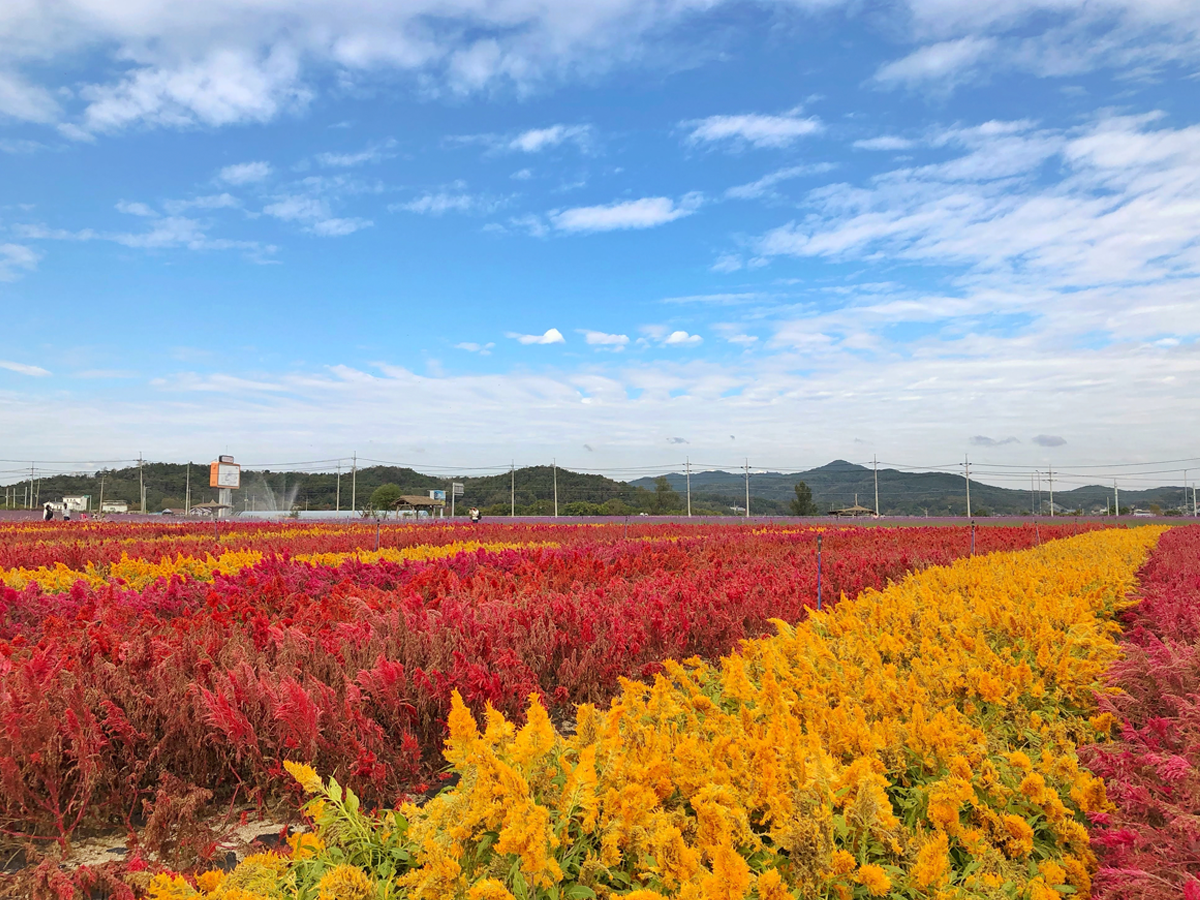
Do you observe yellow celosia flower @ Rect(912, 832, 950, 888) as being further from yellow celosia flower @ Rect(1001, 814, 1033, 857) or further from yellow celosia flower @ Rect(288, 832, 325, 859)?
yellow celosia flower @ Rect(288, 832, 325, 859)

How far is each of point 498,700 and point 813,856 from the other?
1818mm

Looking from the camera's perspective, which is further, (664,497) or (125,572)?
(664,497)

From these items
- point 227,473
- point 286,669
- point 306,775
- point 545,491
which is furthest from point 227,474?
point 306,775

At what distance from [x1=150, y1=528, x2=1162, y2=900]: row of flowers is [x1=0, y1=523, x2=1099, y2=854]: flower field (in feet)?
2.13

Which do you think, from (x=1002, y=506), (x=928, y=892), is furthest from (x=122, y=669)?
(x=1002, y=506)

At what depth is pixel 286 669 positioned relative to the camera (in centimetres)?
326

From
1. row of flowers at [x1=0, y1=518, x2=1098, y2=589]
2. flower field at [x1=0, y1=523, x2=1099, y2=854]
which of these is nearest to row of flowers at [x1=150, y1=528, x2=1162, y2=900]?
flower field at [x1=0, y1=523, x2=1099, y2=854]

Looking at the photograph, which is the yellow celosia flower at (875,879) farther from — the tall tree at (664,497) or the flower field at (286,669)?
the tall tree at (664,497)

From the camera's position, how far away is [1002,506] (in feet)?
252

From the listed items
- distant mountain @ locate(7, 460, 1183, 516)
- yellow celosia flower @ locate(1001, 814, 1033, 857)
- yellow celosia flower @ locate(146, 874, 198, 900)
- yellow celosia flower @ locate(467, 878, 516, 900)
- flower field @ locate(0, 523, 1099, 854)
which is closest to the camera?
yellow celosia flower @ locate(467, 878, 516, 900)

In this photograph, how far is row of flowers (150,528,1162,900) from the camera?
173 centimetres

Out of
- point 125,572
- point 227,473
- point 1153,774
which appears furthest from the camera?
point 227,473

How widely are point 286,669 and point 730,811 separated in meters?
2.29

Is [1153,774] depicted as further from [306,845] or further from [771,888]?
[306,845]
